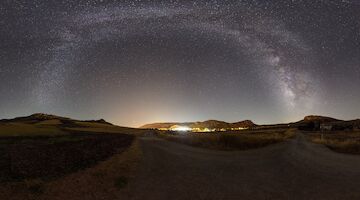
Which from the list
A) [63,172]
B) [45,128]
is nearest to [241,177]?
[63,172]

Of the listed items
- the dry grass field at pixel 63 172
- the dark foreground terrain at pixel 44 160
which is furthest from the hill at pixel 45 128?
the dry grass field at pixel 63 172

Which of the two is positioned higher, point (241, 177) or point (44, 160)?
point (44, 160)

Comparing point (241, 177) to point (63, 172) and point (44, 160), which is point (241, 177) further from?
point (44, 160)

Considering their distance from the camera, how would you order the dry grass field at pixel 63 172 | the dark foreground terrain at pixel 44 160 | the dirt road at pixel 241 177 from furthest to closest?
1. the dark foreground terrain at pixel 44 160
2. the dirt road at pixel 241 177
3. the dry grass field at pixel 63 172

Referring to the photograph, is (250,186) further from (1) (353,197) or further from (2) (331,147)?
(2) (331,147)

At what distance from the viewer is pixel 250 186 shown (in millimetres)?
16734

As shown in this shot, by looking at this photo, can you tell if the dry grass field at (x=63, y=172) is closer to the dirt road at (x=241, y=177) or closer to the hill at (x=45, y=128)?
the dirt road at (x=241, y=177)

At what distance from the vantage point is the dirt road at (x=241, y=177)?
15.4m

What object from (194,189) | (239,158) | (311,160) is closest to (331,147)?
(311,160)

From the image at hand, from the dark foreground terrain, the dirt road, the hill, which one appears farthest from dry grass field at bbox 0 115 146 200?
the hill

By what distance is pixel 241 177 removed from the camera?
18.7m

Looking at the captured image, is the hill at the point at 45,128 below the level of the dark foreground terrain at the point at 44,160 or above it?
above

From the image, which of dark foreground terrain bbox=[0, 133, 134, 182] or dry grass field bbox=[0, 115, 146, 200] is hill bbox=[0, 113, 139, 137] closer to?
dark foreground terrain bbox=[0, 133, 134, 182]

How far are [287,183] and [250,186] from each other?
6.40 ft
